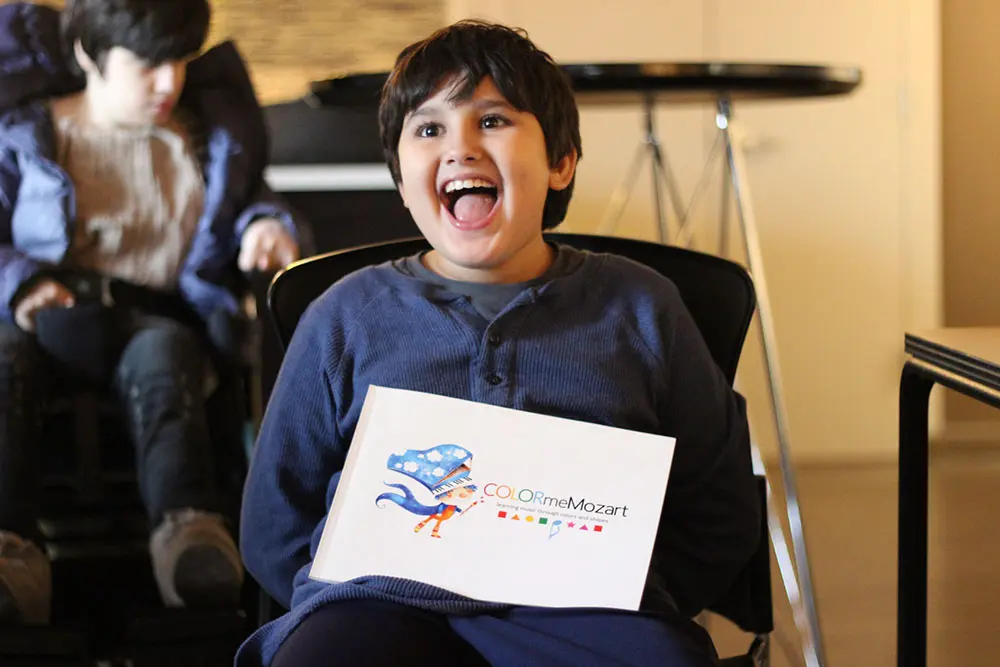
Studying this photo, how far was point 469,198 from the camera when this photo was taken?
1075 mm

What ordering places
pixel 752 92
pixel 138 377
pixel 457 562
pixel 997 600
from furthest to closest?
1. pixel 997 600
2. pixel 138 377
3. pixel 752 92
4. pixel 457 562

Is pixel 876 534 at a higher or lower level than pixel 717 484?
lower

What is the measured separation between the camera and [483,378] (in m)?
1.02

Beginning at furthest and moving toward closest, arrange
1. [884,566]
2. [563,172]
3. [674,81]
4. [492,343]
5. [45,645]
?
[884,566], [45,645], [674,81], [563,172], [492,343]

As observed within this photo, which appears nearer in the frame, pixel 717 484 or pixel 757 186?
pixel 717 484

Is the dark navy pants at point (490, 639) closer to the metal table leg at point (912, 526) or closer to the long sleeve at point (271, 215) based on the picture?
the metal table leg at point (912, 526)

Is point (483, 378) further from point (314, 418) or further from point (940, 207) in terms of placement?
point (940, 207)

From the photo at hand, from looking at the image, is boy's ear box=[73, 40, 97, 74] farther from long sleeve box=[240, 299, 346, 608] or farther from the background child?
long sleeve box=[240, 299, 346, 608]

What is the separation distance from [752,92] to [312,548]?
90 centimetres

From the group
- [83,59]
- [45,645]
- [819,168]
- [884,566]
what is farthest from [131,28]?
[819,168]

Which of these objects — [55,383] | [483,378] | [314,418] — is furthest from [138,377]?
[483,378]

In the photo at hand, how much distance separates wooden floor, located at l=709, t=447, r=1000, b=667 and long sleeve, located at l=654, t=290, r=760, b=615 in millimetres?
808

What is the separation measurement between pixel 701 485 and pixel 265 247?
104 cm

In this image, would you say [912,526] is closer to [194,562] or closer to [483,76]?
[483,76]
